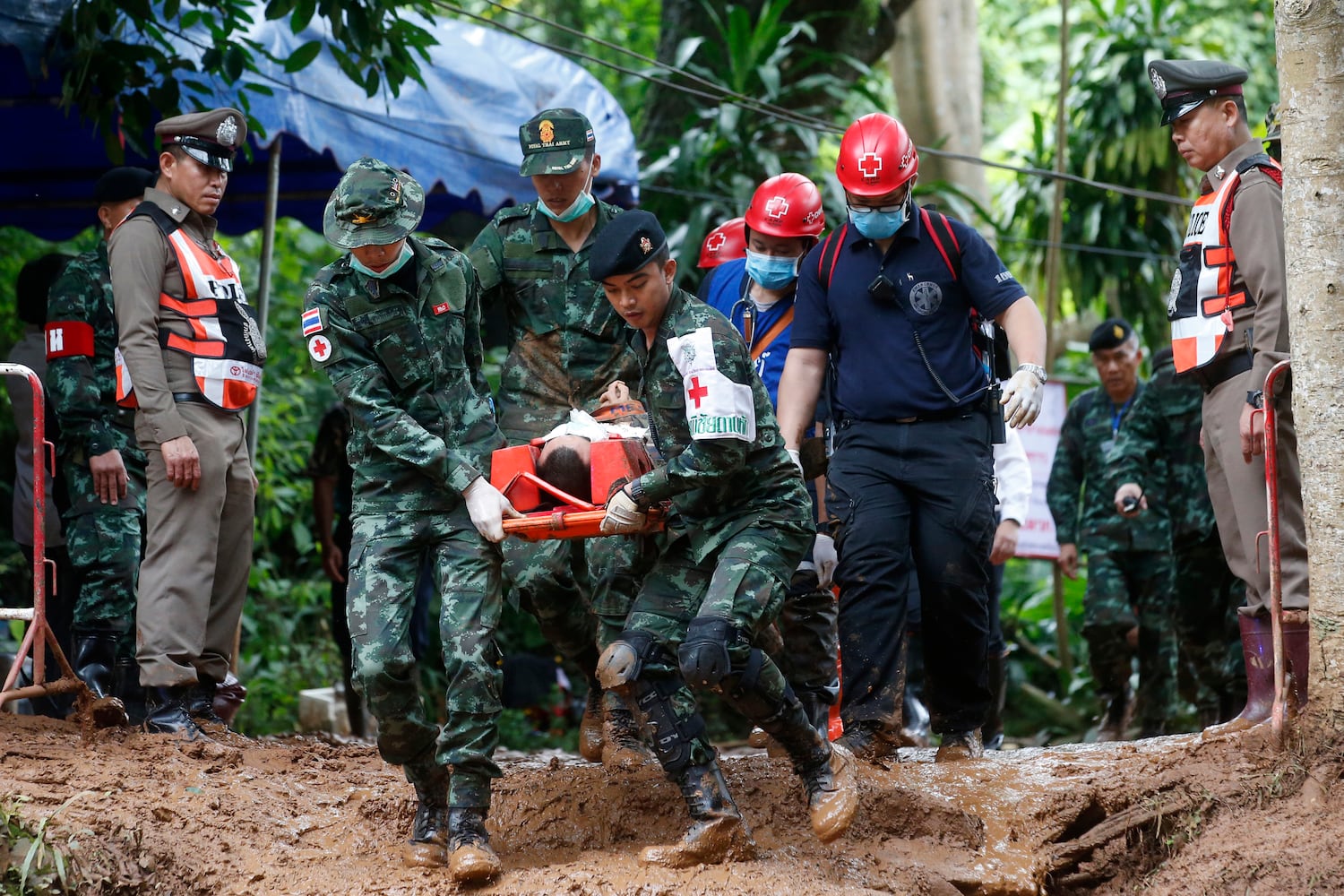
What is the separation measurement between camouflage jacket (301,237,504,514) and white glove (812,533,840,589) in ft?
4.91

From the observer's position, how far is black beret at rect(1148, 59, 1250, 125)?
5500 millimetres

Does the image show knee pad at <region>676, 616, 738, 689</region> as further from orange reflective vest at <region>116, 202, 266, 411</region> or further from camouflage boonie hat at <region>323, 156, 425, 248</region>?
orange reflective vest at <region>116, 202, 266, 411</region>

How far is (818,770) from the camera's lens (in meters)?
4.81

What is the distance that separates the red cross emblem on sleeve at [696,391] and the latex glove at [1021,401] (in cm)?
119

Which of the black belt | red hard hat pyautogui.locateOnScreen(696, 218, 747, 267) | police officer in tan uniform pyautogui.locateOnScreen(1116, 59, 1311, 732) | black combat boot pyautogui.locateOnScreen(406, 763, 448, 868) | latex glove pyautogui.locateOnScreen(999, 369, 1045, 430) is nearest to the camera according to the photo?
black combat boot pyautogui.locateOnScreen(406, 763, 448, 868)

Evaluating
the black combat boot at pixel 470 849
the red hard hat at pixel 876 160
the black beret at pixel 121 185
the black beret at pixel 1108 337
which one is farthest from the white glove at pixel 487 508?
the black beret at pixel 1108 337

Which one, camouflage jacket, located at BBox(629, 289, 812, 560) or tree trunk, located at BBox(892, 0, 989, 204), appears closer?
camouflage jacket, located at BBox(629, 289, 812, 560)

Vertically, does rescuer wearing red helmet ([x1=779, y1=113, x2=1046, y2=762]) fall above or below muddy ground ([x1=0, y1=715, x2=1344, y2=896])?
above

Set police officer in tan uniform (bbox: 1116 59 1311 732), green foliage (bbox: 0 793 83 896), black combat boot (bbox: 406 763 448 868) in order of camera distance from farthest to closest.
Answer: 1. police officer in tan uniform (bbox: 1116 59 1311 732)
2. black combat boot (bbox: 406 763 448 868)
3. green foliage (bbox: 0 793 83 896)

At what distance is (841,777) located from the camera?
4824 millimetres

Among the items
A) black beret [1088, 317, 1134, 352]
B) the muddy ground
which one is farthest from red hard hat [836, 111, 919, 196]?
Answer: black beret [1088, 317, 1134, 352]

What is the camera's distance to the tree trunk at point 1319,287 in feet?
14.9

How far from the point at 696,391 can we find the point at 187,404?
2.60 m

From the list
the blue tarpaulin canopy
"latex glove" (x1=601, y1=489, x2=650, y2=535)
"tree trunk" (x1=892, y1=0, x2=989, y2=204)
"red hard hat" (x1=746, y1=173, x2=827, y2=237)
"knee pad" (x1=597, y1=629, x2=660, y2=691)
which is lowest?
"knee pad" (x1=597, y1=629, x2=660, y2=691)
